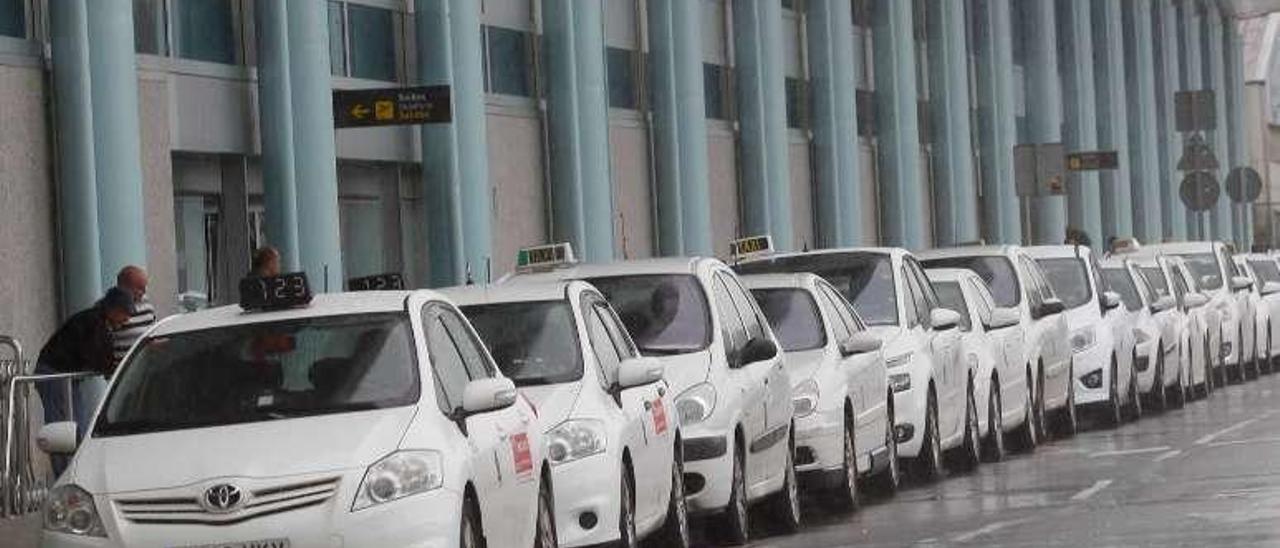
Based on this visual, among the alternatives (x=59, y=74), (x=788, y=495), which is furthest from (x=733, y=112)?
(x=788, y=495)

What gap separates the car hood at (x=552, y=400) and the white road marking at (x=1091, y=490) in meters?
5.37

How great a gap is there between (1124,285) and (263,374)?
22.0 metres

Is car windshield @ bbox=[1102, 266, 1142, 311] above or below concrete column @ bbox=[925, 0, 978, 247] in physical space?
below

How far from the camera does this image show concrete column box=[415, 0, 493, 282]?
105 ft

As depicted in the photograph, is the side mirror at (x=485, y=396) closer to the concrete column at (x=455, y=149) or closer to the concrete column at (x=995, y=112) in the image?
the concrete column at (x=455, y=149)

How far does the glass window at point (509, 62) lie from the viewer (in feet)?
115

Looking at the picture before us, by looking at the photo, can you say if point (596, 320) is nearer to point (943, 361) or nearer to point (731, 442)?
point (731, 442)

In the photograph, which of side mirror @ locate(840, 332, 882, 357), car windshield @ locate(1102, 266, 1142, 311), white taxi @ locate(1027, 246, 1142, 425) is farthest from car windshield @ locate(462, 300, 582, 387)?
car windshield @ locate(1102, 266, 1142, 311)

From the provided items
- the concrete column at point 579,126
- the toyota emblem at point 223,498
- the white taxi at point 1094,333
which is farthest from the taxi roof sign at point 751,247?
the concrete column at point 579,126

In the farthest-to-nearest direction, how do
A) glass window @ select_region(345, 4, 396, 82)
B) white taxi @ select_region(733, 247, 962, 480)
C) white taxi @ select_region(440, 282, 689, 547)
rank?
glass window @ select_region(345, 4, 396, 82)
white taxi @ select_region(733, 247, 962, 480)
white taxi @ select_region(440, 282, 689, 547)

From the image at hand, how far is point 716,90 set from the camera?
140 feet

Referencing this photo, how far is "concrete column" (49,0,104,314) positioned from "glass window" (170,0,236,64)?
274 cm

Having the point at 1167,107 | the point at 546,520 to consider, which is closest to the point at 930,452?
the point at 546,520

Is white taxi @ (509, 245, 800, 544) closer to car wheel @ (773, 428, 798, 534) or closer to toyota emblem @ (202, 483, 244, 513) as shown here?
car wheel @ (773, 428, 798, 534)
